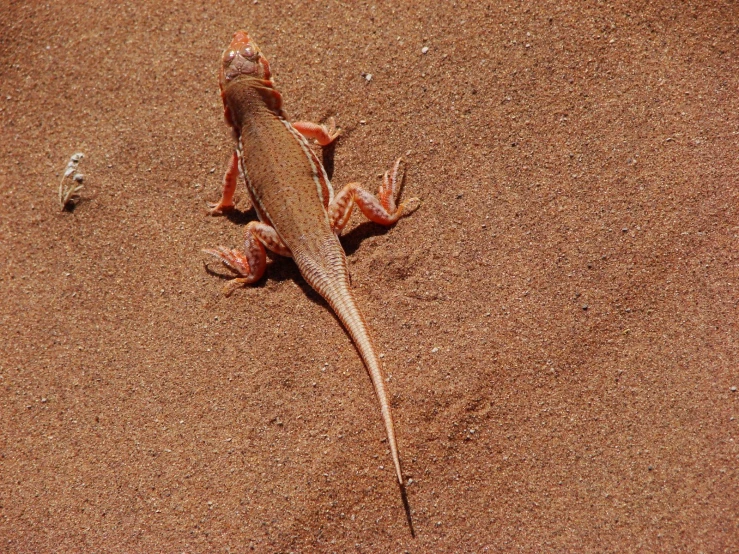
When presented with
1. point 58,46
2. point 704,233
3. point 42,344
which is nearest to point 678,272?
point 704,233

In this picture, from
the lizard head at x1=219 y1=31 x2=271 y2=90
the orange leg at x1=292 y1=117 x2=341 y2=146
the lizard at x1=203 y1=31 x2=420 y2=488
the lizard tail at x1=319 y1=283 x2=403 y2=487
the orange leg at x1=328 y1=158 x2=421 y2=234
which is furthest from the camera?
the lizard head at x1=219 y1=31 x2=271 y2=90

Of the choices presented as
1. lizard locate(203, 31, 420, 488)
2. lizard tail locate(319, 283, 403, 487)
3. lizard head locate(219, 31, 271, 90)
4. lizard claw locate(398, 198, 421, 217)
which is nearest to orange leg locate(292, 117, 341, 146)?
lizard locate(203, 31, 420, 488)

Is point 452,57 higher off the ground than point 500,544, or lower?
higher

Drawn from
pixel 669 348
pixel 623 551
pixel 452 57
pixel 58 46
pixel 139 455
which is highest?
pixel 58 46

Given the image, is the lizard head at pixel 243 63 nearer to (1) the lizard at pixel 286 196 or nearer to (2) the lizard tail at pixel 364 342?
(1) the lizard at pixel 286 196

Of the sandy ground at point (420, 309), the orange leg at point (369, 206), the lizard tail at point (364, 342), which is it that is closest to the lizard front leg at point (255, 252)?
the sandy ground at point (420, 309)

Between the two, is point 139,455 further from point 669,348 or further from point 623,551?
point 669,348

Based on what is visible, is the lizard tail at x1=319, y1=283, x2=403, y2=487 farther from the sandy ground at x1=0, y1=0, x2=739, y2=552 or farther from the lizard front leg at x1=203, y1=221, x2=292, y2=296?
the lizard front leg at x1=203, y1=221, x2=292, y2=296
